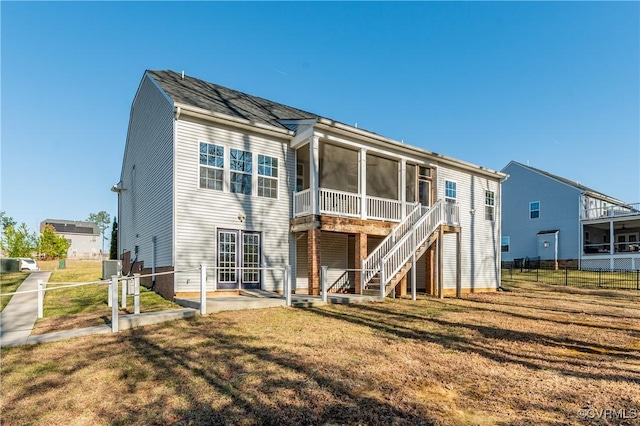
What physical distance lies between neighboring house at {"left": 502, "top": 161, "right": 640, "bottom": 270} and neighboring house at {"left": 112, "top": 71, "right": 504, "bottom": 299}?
1934 centimetres

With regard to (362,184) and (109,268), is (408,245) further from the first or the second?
(109,268)

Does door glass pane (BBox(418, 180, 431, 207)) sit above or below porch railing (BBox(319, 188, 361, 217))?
above

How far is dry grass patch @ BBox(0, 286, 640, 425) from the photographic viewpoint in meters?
3.72

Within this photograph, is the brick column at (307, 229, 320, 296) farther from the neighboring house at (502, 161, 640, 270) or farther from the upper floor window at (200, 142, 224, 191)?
the neighboring house at (502, 161, 640, 270)

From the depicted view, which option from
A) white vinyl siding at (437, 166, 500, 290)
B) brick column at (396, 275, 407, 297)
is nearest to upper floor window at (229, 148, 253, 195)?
brick column at (396, 275, 407, 297)

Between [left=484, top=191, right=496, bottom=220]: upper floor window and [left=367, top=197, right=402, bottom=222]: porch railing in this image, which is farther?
[left=484, top=191, right=496, bottom=220]: upper floor window

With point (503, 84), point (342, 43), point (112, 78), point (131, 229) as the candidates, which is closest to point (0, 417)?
point (131, 229)

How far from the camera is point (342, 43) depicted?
66.3 ft

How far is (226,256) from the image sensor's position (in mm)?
11570

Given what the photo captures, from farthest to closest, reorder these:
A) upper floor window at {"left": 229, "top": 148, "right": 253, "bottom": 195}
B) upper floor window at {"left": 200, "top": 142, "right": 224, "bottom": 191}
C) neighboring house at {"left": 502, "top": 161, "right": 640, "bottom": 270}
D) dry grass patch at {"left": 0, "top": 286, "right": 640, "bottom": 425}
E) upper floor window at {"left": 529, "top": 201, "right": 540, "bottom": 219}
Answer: upper floor window at {"left": 529, "top": 201, "right": 540, "bottom": 219}
neighboring house at {"left": 502, "top": 161, "right": 640, "bottom": 270}
upper floor window at {"left": 229, "top": 148, "right": 253, "bottom": 195}
upper floor window at {"left": 200, "top": 142, "right": 224, "bottom": 191}
dry grass patch at {"left": 0, "top": 286, "right": 640, "bottom": 425}

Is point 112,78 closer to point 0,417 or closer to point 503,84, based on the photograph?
point 0,417

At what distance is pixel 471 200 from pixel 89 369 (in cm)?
1658

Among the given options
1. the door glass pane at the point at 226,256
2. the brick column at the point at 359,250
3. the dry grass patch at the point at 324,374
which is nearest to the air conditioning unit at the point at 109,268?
the door glass pane at the point at 226,256
